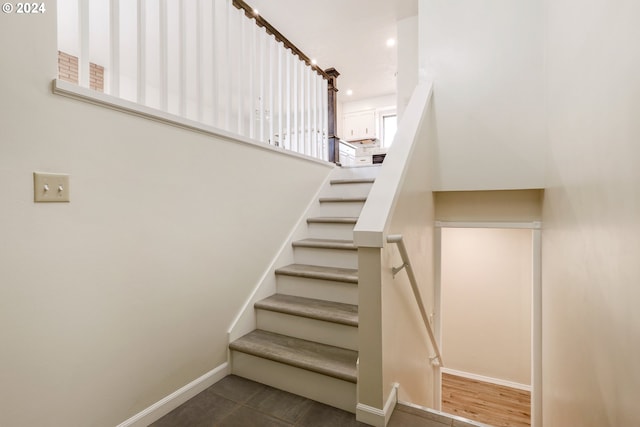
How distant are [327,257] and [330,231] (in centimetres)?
34

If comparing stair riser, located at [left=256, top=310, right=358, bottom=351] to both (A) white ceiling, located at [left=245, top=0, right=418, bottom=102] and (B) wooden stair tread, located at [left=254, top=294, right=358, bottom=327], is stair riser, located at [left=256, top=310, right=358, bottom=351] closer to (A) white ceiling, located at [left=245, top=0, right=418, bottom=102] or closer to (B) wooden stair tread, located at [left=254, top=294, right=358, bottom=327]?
(B) wooden stair tread, located at [left=254, top=294, right=358, bottom=327]

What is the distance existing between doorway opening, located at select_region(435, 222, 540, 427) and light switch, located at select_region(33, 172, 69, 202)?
366cm

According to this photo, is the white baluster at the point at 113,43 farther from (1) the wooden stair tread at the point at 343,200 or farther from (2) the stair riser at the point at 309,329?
(1) the wooden stair tread at the point at 343,200

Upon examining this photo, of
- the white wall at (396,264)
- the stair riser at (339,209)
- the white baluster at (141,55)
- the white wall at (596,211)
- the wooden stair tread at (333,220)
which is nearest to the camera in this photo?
the white wall at (596,211)

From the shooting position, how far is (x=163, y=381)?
5.13 feet

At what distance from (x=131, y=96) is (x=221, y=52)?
174cm

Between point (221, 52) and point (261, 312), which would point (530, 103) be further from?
point (221, 52)

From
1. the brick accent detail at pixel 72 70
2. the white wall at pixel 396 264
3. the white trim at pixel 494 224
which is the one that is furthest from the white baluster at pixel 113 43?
the brick accent detail at pixel 72 70

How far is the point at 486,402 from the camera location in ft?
12.4

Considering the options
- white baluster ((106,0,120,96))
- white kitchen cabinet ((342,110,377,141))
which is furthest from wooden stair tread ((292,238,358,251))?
white kitchen cabinet ((342,110,377,141))

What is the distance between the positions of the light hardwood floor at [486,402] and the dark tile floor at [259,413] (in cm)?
277

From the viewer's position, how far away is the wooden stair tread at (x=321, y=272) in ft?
6.76

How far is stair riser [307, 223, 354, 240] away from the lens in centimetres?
264

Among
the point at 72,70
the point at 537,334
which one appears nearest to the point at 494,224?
the point at 537,334
